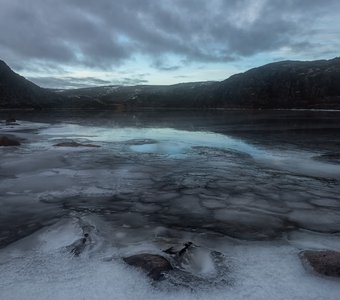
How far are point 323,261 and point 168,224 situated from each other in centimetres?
287

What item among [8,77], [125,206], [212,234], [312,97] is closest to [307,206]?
[212,234]

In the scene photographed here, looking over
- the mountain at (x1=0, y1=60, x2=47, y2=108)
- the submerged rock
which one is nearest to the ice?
the submerged rock

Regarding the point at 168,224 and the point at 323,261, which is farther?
the point at 168,224

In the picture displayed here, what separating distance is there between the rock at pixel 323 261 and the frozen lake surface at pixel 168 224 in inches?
5.9

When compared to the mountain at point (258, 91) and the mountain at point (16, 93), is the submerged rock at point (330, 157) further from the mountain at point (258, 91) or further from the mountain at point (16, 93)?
the mountain at point (16, 93)

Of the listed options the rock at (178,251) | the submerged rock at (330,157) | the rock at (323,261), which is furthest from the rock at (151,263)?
the submerged rock at (330,157)

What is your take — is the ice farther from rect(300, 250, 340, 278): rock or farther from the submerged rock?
the submerged rock

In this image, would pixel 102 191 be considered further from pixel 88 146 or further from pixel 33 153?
pixel 88 146

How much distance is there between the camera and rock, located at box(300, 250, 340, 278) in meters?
5.01

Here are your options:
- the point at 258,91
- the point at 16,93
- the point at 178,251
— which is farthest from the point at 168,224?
the point at 258,91

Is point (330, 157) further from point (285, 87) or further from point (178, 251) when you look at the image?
point (285, 87)

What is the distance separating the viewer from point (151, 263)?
17.0ft

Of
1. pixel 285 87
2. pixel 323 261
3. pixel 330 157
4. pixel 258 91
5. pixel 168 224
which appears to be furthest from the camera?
pixel 258 91

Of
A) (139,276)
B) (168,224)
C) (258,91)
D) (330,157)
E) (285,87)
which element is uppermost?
(285,87)
